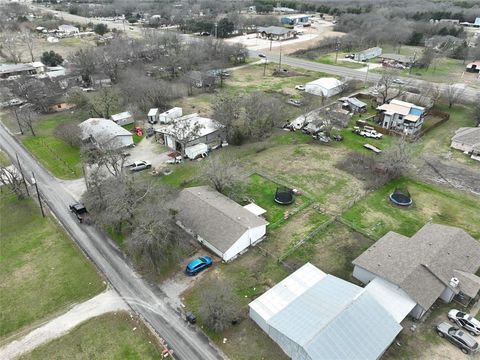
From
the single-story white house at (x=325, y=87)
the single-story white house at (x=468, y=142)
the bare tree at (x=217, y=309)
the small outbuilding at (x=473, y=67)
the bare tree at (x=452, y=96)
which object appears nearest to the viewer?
the bare tree at (x=217, y=309)

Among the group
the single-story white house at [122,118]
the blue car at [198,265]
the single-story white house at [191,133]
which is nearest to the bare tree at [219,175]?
the blue car at [198,265]

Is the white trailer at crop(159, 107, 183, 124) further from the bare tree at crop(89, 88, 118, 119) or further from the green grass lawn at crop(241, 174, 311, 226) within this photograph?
the green grass lawn at crop(241, 174, 311, 226)

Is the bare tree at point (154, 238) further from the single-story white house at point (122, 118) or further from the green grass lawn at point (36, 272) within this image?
the single-story white house at point (122, 118)

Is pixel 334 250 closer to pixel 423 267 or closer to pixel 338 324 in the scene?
pixel 423 267

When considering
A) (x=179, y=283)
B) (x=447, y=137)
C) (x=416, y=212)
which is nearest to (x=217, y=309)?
(x=179, y=283)

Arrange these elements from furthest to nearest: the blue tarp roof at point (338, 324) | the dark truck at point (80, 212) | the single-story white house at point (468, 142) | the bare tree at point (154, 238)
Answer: the single-story white house at point (468, 142) → the dark truck at point (80, 212) → the bare tree at point (154, 238) → the blue tarp roof at point (338, 324)

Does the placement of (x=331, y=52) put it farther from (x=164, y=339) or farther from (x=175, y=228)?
(x=164, y=339)
